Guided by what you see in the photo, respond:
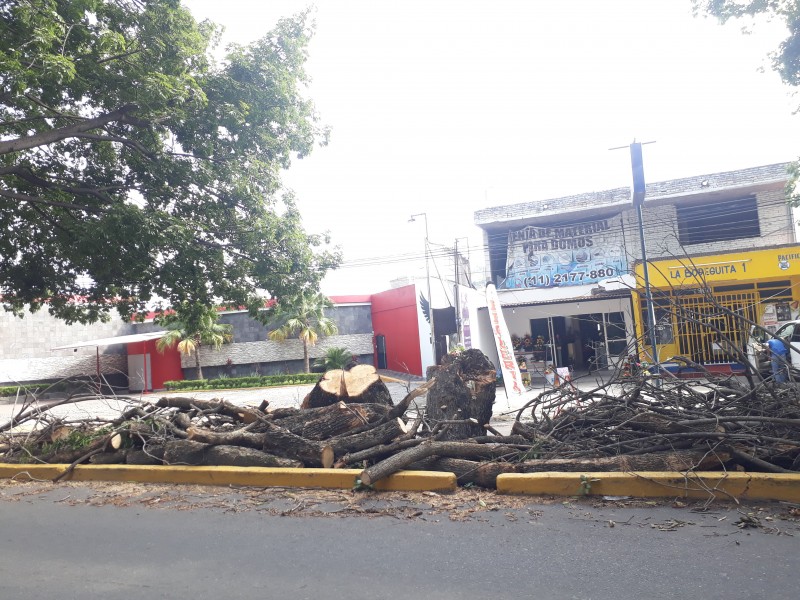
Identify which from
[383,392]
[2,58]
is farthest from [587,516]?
[2,58]

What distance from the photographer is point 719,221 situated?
23.1m

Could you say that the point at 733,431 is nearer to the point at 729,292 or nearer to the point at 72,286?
the point at 72,286

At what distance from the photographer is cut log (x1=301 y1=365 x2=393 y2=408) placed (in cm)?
764

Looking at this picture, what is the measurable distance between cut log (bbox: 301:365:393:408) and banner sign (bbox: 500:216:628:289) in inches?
679

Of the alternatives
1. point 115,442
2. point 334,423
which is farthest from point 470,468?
point 115,442

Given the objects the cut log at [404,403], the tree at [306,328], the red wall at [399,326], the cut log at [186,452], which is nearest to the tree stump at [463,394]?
the cut log at [404,403]

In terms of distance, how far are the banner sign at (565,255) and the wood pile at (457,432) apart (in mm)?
17139

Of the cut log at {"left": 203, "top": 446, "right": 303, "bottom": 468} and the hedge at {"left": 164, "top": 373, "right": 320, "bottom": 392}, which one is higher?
the cut log at {"left": 203, "top": 446, "right": 303, "bottom": 468}

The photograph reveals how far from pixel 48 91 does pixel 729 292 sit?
1897 centimetres

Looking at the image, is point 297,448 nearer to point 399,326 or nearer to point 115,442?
point 115,442

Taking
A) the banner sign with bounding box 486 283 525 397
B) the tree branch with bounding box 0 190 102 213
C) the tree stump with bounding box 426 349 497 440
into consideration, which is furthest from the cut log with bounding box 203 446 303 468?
the banner sign with bounding box 486 283 525 397

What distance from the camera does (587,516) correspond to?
4586 millimetres

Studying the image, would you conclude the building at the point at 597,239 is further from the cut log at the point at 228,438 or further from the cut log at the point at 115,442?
the cut log at the point at 115,442

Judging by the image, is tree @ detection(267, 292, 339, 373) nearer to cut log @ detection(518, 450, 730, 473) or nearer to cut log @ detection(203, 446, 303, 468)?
cut log @ detection(203, 446, 303, 468)
